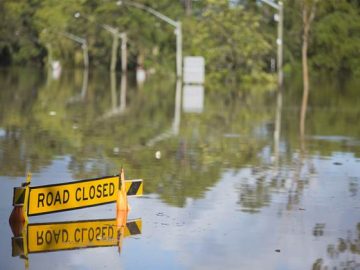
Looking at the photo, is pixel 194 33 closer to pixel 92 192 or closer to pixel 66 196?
pixel 92 192

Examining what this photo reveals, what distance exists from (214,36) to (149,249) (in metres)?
69.7

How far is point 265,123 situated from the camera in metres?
34.3

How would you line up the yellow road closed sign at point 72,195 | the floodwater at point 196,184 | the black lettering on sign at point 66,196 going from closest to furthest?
the floodwater at point 196,184 < the yellow road closed sign at point 72,195 < the black lettering on sign at point 66,196

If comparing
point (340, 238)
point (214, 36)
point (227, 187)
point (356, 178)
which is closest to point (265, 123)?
point (356, 178)

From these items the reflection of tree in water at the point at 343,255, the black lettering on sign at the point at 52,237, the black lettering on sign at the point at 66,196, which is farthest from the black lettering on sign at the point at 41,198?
the reflection of tree in water at the point at 343,255

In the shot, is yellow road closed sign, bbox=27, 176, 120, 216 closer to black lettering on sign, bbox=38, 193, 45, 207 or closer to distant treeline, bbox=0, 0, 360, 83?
black lettering on sign, bbox=38, 193, 45, 207

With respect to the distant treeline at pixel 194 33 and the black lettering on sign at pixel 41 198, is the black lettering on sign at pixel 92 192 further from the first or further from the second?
the distant treeline at pixel 194 33

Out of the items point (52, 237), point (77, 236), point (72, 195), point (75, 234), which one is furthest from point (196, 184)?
point (52, 237)

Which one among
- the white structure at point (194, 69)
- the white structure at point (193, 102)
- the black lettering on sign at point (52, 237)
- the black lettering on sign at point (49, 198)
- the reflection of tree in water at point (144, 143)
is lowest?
the black lettering on sign at point (52, 237)

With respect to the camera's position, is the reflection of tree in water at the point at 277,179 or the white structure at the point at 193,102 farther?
the white structure at the point at 193,102

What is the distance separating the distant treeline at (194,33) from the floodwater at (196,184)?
118 ft

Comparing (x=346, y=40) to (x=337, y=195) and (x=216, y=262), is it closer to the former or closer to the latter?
(x=337, y=195)

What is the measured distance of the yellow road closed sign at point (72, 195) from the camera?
A: 13306 millimetres

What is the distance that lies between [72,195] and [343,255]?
141 inches
